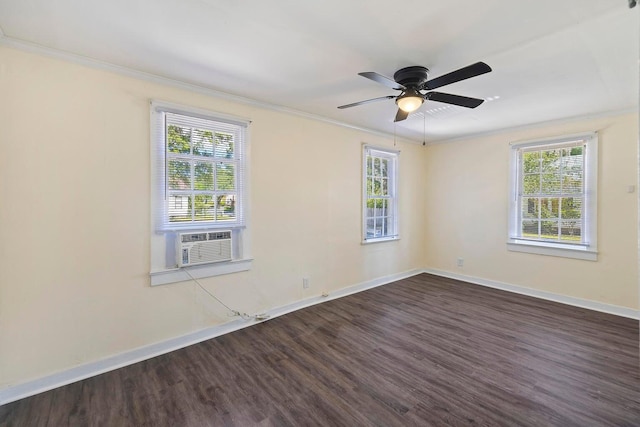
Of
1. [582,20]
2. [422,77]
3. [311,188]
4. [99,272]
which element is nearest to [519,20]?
[582,20]

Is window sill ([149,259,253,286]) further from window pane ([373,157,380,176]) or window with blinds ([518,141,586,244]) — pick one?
window with blinds ([518,141,586,244])

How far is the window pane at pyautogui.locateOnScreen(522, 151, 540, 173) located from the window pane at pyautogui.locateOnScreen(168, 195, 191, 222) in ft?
15.2

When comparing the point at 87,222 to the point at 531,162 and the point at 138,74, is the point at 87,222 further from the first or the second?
the point at 531,162

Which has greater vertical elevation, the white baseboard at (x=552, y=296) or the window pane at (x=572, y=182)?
the window pane at (x=572, y=182)

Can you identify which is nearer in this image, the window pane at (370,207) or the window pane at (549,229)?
the window pane at (549,229)

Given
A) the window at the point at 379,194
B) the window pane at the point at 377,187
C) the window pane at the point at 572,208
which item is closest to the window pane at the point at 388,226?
the window at the point at 379,194

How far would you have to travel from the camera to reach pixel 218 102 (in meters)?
2.91

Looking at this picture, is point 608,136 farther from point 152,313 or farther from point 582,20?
point 152,313

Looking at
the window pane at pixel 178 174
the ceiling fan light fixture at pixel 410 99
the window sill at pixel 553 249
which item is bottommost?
the window sill at pixel 553 249

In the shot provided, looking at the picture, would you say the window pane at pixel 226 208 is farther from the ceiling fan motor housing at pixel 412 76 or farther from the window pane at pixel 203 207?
the ceiling fan motor housing at pixel 412 76

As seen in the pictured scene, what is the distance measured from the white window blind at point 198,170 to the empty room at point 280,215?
0.02 meters

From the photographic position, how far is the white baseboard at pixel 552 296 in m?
3.35

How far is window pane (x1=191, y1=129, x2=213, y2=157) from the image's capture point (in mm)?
2764

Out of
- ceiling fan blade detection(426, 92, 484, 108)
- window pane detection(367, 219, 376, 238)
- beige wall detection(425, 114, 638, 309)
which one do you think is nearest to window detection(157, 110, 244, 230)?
ceiling fan blade detection(426, 92, 484, 108)
